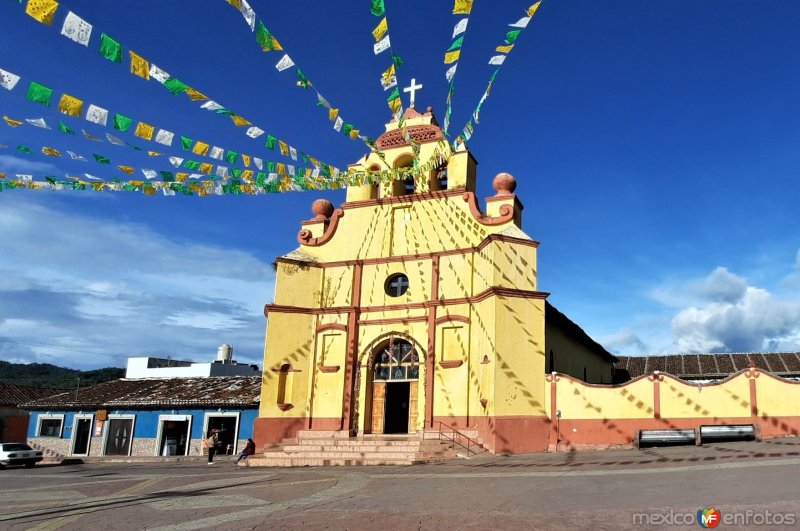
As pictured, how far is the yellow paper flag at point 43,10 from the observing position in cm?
777

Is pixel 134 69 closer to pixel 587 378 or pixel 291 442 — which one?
pixel 291 442

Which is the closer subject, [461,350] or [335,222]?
[461,350]

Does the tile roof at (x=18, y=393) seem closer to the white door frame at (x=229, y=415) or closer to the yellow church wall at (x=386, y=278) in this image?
the white door frame at (x=229, y=415)

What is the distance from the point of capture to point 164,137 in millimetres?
11320

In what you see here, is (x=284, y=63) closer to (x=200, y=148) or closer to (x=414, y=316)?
(x=200, y=148)

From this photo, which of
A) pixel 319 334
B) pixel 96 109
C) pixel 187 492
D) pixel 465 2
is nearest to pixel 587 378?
→ pixel 319 334

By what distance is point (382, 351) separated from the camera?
22406mm

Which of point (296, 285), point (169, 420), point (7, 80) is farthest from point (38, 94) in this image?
point (169, 420)

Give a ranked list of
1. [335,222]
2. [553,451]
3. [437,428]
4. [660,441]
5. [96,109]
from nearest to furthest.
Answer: [96,109]
[660,441]
[553,451]
[437,428]
[335,222]

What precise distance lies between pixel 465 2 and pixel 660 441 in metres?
13.3

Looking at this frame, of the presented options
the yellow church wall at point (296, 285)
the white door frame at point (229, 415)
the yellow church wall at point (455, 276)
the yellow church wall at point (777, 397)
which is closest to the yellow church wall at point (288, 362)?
the yellow church wall at point (296, 285)

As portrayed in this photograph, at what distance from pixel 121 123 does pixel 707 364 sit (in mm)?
38765

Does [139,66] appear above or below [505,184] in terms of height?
below

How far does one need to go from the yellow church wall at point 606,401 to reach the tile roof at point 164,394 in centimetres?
1323
